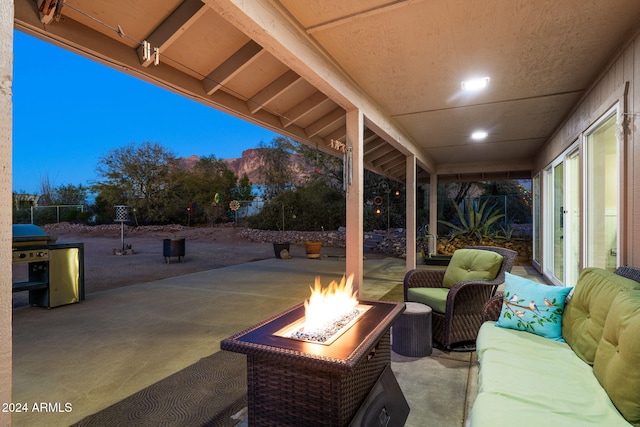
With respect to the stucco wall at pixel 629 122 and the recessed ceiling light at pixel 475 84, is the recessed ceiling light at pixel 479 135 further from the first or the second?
the stucco wall at pixel 629 122

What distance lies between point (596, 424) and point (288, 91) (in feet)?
12.2

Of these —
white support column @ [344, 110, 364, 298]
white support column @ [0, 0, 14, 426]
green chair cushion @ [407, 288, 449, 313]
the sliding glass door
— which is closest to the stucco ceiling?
white support column @ [344, 110, 364, 298]

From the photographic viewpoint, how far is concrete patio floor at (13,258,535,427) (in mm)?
1998

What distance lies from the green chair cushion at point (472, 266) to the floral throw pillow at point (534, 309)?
691mm

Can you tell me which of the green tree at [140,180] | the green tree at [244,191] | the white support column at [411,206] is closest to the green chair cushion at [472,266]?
the white support column at [411,206]

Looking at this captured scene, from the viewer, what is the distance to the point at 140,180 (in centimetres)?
1981

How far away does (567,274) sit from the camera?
14.5ft

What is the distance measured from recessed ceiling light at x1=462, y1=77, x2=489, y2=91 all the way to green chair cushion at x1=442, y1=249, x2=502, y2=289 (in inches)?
68.6

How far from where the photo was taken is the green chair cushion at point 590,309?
1.61 metres

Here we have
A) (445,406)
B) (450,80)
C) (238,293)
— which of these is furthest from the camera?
(238,293)

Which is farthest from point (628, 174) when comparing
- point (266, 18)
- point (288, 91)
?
point (288, 91)

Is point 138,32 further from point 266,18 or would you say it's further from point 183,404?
point 183,404

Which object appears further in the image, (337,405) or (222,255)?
(222,255)

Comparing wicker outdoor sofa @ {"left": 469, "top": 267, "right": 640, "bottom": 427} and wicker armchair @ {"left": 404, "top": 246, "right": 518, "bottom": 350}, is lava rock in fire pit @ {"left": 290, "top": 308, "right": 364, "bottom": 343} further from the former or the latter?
wicker armchair @ {"left": 404, "top": 246, "right": 518, "bottom": 350}
